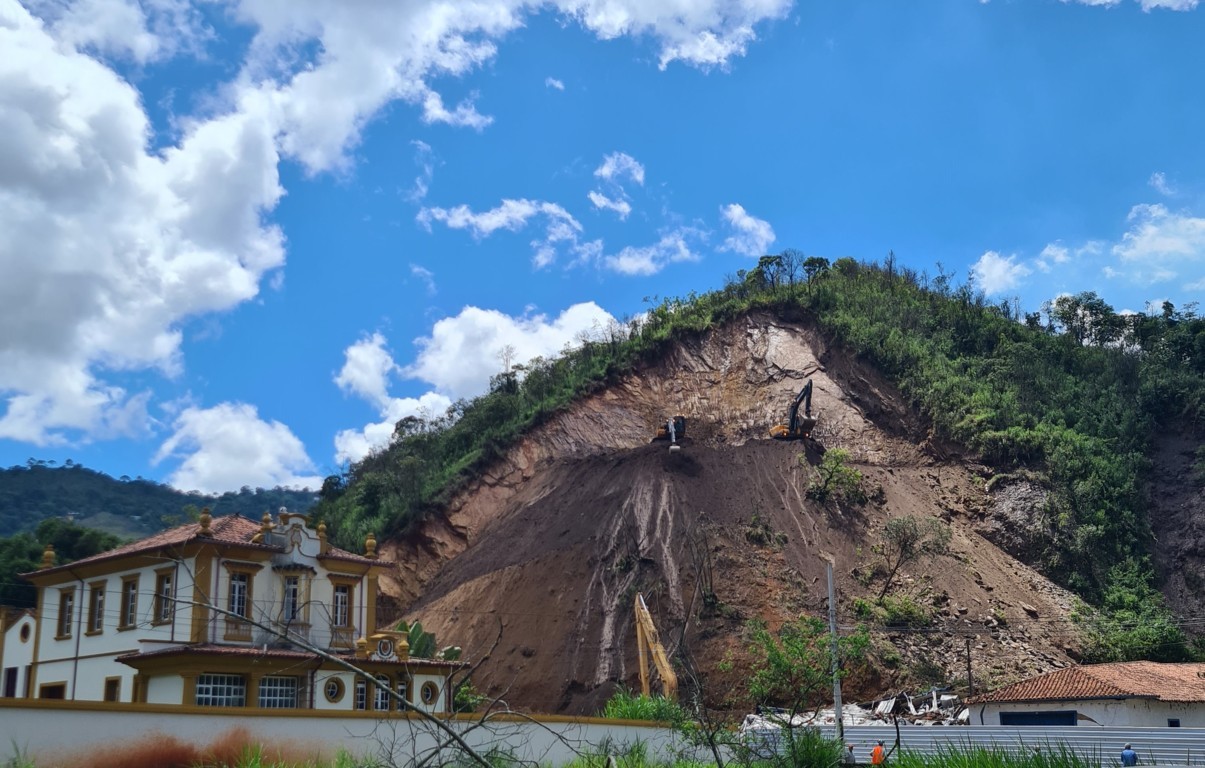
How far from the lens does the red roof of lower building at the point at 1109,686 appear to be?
123 ft

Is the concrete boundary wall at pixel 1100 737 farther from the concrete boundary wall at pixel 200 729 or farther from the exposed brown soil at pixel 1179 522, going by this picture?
the exposed brown soil at pixel 1179 522

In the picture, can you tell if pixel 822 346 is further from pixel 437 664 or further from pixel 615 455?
pixel 437 664

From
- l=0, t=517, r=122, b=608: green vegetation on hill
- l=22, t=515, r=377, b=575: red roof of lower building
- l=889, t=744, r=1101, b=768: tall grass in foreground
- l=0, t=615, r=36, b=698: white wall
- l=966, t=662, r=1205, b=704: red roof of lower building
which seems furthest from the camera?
l=0, t=517, r=122, b=608: green vegetation on hill

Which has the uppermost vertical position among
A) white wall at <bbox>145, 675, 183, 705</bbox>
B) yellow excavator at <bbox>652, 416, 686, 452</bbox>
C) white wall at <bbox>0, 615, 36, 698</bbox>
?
yellow excavator at <bbox>652, 416, 686, 452</bbox>

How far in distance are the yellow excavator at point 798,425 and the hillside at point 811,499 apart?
48.3 inches

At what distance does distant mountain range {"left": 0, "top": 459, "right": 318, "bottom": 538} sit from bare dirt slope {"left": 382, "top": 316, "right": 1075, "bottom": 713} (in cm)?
6381

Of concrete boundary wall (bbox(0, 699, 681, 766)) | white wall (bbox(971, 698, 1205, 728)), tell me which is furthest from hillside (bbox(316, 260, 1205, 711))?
concrete boundary wall (bbox(0, 699, 681, 766))

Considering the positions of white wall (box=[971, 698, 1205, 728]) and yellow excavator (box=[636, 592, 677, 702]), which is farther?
yellow excavator (box=[636, 592, 677, 702])

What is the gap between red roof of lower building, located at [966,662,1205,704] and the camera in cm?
3741

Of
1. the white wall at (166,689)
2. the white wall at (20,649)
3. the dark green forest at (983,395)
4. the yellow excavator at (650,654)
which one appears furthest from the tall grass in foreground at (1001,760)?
the dark green forest at (983,395)

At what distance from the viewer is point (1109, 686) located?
37469 mm

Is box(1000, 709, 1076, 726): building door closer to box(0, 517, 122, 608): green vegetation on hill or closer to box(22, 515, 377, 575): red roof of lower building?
box(22, 515, 377, 575): red roof of lower building

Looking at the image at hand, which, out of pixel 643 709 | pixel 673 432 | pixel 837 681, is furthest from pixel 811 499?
pixel 837 681

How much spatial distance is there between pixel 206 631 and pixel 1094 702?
2729 cm
